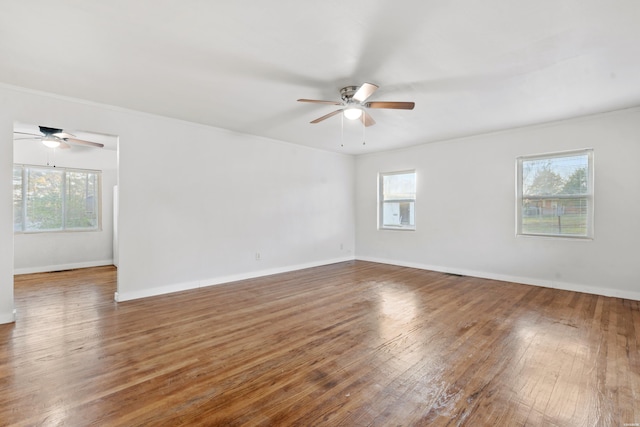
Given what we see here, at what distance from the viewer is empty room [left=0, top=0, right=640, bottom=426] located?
1942 mm

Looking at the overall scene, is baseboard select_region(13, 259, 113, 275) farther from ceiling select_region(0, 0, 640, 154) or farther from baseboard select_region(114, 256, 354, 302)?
ceiling select_region(0, 0, 640, 154)

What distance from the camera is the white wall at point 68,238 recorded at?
5637mm

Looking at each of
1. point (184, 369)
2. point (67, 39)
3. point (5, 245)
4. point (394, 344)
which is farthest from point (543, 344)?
point (5, 245)

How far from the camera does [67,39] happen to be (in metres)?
2.29

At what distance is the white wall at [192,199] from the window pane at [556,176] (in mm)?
3753

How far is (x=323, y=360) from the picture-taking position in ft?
7.61

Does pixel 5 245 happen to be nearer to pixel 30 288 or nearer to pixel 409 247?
pixel 30 288

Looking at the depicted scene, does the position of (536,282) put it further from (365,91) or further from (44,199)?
(44,199)

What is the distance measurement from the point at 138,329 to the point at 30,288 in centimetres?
312

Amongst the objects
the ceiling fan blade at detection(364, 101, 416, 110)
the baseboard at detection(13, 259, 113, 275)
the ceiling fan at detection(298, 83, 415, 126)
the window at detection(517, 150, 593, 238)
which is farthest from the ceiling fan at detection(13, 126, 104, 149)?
the window at detection(517, 150, 593, 238)

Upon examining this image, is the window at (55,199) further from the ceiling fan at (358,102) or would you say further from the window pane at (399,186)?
the window pane at (399,186)

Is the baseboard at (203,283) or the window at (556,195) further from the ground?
the window at (556,195)

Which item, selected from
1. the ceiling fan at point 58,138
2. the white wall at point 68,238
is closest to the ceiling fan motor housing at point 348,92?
the ceiling fan at point 58,138

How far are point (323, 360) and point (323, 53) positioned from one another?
8.36 ft
